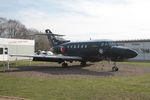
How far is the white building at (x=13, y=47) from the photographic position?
2084 inches

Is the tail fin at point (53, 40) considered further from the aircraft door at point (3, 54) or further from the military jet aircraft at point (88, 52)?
the aircraft door at point (3, 54)

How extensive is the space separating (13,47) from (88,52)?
91.9 feet

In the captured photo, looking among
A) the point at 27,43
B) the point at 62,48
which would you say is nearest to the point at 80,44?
the point at 62,48

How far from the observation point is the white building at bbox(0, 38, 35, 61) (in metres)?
52.9

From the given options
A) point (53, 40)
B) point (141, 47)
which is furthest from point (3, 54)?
point (141, 47)

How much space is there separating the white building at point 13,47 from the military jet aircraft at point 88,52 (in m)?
18.2

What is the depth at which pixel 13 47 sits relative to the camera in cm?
5594

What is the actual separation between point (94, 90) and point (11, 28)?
309ft

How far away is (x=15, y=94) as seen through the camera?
13242 millimetres

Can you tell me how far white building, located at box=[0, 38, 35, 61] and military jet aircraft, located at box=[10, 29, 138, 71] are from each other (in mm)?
18176

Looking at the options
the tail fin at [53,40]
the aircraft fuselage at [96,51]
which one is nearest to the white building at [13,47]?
the tail fin at [53,40]

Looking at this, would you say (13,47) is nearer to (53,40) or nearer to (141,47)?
(53,40)

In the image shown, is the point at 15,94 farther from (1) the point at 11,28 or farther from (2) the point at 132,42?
(1) the point at 11,28

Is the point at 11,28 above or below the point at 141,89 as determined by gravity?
above
